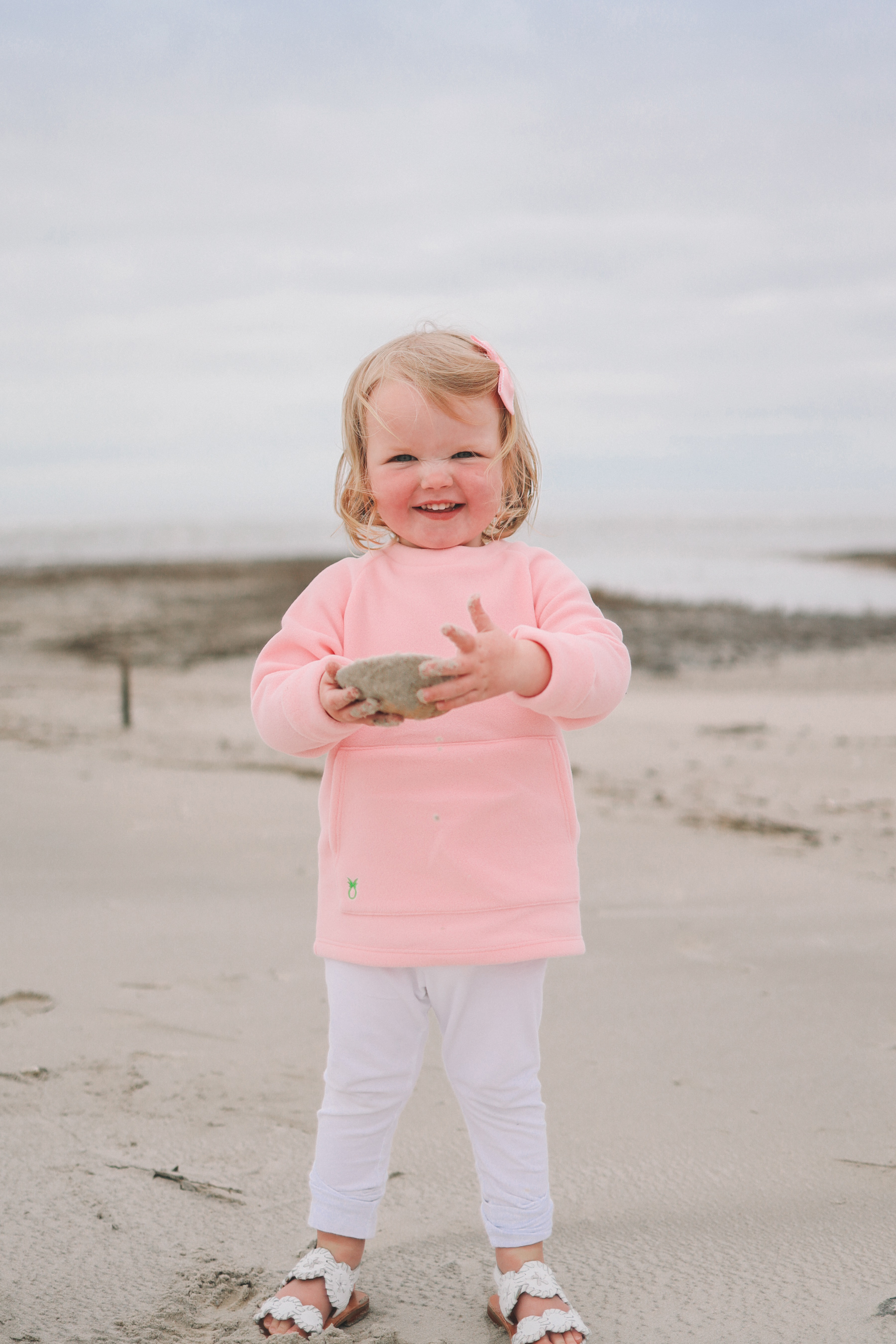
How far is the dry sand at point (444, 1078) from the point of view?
1.89 metres

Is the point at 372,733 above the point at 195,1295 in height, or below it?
above

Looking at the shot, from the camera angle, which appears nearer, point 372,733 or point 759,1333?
point 759,1333

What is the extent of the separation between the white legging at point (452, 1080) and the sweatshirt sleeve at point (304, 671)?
0.39 metres

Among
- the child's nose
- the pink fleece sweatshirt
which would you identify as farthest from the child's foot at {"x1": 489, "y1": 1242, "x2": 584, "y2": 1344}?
the child's nose

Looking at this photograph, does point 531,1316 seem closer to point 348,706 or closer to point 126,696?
point 348,706

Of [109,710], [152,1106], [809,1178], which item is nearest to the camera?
[809,1178]

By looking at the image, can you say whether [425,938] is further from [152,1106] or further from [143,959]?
[143,959]

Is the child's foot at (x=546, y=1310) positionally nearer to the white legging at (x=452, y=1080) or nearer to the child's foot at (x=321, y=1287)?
the white legging at (x=452, y=1080)

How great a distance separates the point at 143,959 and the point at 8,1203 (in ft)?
3.91

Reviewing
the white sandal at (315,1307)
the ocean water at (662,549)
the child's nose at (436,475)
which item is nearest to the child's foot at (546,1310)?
the white sandal at (315,1307)

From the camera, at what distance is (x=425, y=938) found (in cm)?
185

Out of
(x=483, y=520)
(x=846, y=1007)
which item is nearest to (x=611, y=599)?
(x=846, y=1007)

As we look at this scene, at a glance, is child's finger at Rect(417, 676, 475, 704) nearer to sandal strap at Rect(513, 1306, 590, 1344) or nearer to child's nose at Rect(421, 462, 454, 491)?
child's nose at Rect(421, 462, 454, 491)

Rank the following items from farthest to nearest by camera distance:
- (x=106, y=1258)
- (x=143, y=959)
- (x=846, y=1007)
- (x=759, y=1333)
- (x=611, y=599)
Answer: (x=611, y=599) → (x=143, y=959) → (x=846, y=1007) → (x=106, y=1258) → (x=759, y=1333)
